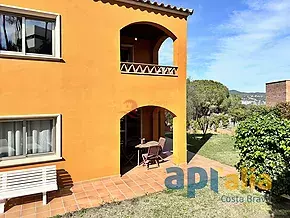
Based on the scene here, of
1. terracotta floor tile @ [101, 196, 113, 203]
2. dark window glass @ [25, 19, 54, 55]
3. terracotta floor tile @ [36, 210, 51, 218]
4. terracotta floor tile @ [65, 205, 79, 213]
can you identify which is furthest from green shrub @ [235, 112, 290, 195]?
dark window glass @ [25, 19, 54, 55]

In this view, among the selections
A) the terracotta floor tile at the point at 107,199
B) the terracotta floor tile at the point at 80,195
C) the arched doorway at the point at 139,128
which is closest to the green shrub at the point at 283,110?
the arched doorway at the point at 139,128

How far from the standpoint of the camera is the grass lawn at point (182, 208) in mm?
6790

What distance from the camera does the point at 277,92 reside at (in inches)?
1292

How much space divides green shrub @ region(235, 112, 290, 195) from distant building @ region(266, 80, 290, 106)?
2708 cm

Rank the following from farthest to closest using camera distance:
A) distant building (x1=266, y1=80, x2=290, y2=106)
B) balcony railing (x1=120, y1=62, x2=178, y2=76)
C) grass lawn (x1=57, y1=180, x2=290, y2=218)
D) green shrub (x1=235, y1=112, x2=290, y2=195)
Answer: distant building (x1=266, y1=80, x2=290, y2=106) → balcony railing (x1=120, y1=62, x2=178, y2=76) → green shrub (x1=235, y1=112, x2=290, y2=195) → grass lawn (x1=57, y1=180, x2=290, y2=218)

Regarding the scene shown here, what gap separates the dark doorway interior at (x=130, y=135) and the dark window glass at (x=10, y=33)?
24.1 feet

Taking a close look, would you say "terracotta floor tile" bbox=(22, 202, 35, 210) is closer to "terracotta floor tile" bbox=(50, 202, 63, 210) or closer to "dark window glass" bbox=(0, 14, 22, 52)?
"terracotta floor tile" bbox=(50, 202, 63, 210)

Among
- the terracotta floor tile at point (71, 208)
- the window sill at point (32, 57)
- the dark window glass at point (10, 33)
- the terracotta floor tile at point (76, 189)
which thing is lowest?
the terracotta floor tile at point (71, 208)

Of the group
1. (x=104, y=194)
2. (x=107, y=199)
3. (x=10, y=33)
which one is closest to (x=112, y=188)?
(x=104, y=194)

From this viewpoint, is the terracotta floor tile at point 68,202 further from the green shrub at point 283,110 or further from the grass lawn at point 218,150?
the green shrub at point 283,110

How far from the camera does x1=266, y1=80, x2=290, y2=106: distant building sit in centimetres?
3092

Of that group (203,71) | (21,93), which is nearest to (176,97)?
(21,93)

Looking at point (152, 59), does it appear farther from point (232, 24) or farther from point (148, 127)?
point (232, 24)

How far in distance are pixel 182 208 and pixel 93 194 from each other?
3.33 metres
